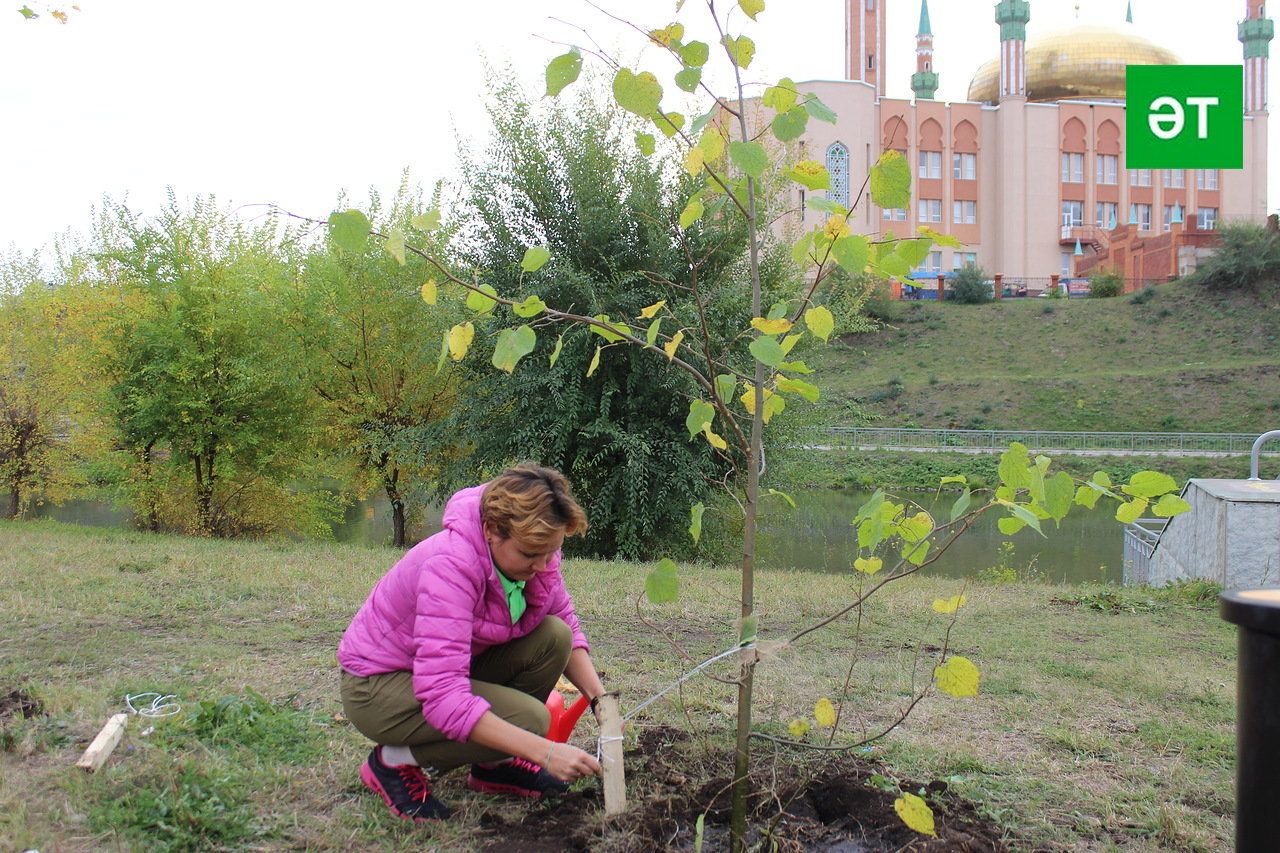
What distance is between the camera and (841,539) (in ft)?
62.9

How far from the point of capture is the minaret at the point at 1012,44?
57219mm

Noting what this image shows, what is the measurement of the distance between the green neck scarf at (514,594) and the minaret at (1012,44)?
61.7m

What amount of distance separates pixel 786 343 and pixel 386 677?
1516 mm

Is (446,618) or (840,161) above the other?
(840,161)

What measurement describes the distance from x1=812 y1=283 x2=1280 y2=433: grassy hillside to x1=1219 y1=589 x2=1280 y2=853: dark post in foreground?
105 feet

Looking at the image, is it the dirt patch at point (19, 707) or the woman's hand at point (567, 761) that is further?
the dirt patch at point (19, 707)

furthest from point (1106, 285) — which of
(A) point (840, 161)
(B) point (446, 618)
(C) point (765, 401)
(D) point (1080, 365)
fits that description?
(B) point (446, 618)

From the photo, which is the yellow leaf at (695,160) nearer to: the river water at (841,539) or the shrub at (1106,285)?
the river water at (841,539)

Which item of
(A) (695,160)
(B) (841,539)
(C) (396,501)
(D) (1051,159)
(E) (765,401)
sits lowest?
(B) (841,539)

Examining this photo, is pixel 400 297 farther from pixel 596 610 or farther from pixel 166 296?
pixel 596 610

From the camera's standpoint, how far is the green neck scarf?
2.76m

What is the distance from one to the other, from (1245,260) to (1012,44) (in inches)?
802

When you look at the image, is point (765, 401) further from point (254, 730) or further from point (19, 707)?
point (19, 707)

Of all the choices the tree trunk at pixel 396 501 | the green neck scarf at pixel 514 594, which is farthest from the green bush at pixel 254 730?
the tree trunk at pixel 396 501
